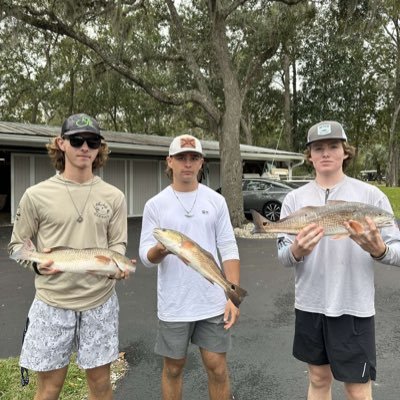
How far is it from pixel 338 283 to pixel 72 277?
5.07 feet

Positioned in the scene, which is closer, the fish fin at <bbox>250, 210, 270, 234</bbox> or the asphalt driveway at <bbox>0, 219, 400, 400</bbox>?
the fish fin at <bbox>250, 210, 270, 234</bbox>

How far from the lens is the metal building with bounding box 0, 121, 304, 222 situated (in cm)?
1444

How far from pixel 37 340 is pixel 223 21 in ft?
41.9

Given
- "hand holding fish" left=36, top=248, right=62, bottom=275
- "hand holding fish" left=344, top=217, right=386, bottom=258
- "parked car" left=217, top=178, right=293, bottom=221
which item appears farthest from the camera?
"parked car" left=217, top=178, right=293, bottom=221

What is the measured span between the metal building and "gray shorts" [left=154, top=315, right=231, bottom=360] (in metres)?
12.1

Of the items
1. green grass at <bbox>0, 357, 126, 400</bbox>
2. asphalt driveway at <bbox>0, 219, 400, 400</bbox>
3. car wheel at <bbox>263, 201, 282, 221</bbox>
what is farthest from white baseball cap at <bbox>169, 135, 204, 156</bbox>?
car wheel at <bbox>263, 201, 282, 221</bbox>

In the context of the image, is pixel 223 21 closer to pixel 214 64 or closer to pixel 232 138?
pixel 232 138

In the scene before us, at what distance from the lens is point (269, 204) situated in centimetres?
1552

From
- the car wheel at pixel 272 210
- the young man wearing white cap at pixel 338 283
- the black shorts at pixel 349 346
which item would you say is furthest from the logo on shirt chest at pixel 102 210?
the car wheel at pixel 272 210

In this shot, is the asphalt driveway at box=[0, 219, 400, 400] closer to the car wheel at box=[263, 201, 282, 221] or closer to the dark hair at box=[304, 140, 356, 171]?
the dark hair at box=[304, 140, 356, 171]

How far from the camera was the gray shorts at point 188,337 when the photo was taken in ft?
8.73

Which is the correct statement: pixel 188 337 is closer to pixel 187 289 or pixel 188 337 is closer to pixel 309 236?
pixel 187 289

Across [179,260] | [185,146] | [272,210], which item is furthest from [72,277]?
[272,210]

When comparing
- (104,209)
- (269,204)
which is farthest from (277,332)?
(269,204)
